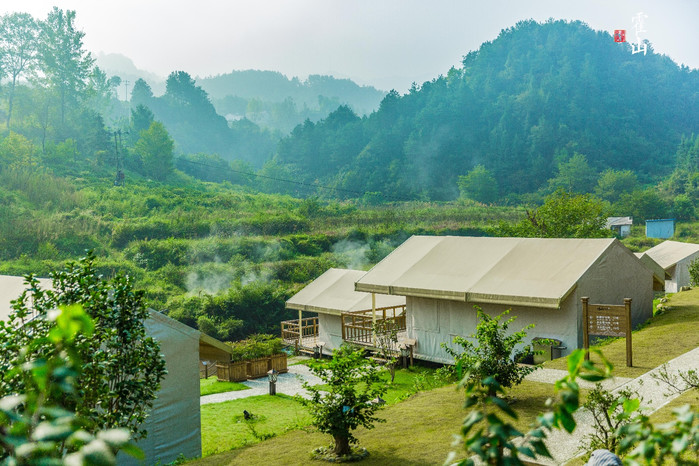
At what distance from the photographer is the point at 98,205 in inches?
1785

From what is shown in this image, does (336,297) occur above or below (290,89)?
below

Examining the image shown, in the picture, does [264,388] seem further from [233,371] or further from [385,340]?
[385,340]

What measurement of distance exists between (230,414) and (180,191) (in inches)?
1677

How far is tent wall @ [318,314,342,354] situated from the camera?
20.8 metres

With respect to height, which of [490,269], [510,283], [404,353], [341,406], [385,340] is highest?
[490,269]

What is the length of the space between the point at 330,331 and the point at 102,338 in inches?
611

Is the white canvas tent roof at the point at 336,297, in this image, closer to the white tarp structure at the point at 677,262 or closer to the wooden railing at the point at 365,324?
the wooden railing at the point at 365,324

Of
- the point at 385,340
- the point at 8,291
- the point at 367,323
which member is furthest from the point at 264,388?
the point at 8,291

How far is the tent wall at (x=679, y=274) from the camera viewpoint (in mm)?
25500

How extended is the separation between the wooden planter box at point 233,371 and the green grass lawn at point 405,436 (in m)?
6.18

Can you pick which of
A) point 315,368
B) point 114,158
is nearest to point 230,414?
point 315,368

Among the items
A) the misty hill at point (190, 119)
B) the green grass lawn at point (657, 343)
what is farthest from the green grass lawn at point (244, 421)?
the misty hill at point (190, 119)

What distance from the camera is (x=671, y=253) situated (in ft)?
86.6

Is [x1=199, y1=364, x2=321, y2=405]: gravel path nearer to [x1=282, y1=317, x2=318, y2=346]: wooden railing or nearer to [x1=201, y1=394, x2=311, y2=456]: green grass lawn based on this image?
[x1=201, y1=394, x2=311, y2=456]: green grass lawn
